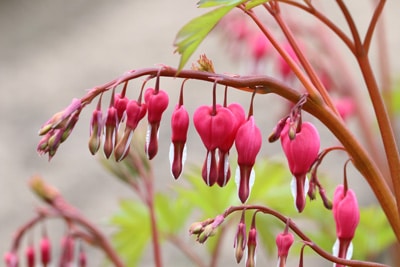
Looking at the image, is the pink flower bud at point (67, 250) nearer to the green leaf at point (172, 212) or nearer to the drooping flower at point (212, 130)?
the green leaf at point (172, 212)

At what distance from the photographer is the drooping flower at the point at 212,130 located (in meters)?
0.73

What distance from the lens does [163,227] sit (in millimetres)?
1576

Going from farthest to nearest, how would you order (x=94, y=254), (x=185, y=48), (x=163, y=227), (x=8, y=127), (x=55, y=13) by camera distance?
(x=55, y=13) → (x=8, y=127) → (x=94, y=254) → (x=163, y=227) → (x=185, y=48)

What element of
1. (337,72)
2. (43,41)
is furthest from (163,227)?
(43,41)

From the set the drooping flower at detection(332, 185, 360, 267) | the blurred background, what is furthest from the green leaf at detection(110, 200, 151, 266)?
the blurred background

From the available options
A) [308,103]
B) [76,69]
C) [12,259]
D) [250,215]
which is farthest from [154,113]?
[76,69]

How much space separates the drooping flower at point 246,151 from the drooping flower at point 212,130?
0.4 inches

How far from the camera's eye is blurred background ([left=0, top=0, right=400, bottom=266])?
316 centimetres

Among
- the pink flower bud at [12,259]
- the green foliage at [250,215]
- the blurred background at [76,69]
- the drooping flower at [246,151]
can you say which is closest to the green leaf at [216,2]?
the drooping flower at [246,151]

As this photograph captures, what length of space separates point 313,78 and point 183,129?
13 cm

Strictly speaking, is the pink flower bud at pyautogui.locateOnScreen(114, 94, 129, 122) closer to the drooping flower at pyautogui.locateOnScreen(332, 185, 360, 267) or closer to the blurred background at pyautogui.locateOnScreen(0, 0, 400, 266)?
the drooping flower at pyautogui.locateOnScreen(332, 185, 360, 267)

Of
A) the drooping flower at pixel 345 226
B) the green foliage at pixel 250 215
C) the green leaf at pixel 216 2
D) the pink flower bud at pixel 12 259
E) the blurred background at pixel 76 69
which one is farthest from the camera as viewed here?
the blurred background at pixel 76 69

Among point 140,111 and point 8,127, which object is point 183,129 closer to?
point 140,111

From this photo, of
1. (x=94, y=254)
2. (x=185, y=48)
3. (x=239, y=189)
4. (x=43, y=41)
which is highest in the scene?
(x=43, y=41)
